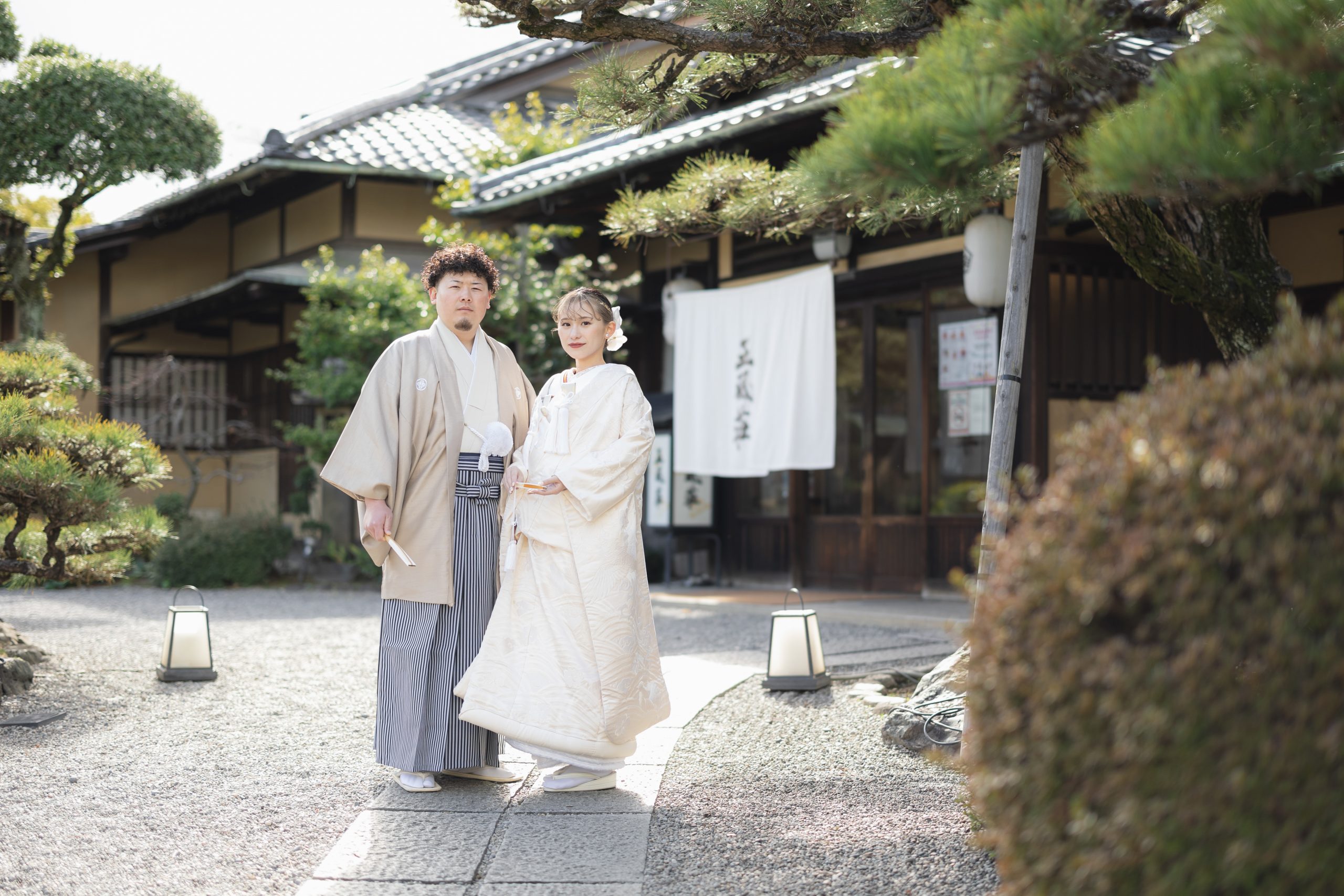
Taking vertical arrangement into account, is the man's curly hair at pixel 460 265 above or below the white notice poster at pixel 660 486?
above

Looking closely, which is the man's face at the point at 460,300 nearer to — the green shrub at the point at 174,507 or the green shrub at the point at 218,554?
the green shrub at the point at 218,554

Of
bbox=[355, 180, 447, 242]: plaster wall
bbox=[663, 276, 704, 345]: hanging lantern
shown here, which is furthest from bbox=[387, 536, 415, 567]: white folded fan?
bbox=[355, 180, 447, 242]: plaster wall

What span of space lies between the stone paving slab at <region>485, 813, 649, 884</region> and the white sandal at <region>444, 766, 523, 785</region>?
476 mm

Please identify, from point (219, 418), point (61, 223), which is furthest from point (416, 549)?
point (219, 418)

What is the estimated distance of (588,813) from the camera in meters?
3.69

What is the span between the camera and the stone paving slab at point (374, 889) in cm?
294

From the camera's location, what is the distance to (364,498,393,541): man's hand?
3980 mm

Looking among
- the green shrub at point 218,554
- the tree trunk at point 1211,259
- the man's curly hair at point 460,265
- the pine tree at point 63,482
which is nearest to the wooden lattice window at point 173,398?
the green shrub at point 218,554

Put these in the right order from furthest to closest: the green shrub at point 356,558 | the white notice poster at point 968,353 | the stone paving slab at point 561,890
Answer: the green shrub at point 356,558 < the white notice poster at point 968,353 < the stone paving slab at point 561,890

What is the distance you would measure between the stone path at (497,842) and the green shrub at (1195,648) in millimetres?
1477

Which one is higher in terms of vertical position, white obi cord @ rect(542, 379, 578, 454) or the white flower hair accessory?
the white flower hair accessory

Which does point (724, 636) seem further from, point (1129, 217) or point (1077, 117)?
point (1077, 117)

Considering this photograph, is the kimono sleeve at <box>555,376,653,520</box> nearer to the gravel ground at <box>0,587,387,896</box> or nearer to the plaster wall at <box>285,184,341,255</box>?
the gravel ground at <box>0,587,387,896</box>

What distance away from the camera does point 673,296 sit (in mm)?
10836
